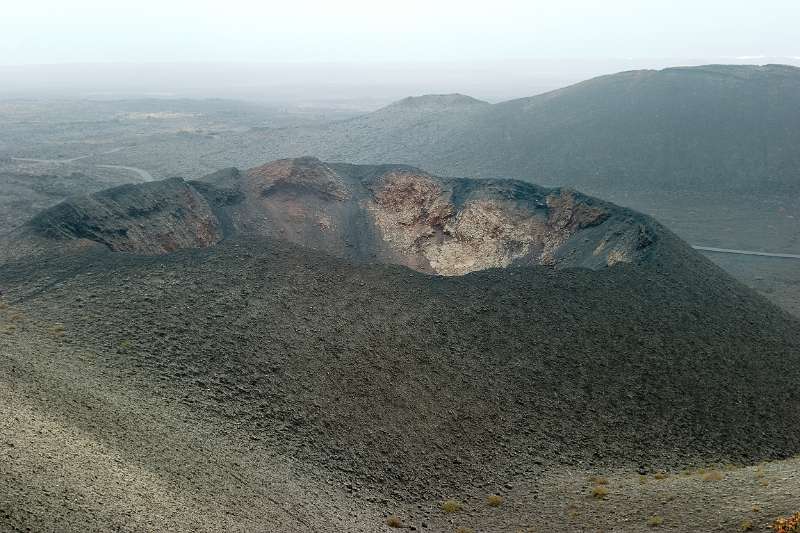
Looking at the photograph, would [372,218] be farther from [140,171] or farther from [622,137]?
[622,137]

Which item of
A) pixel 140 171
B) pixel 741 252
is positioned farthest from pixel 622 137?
pixel 140 171

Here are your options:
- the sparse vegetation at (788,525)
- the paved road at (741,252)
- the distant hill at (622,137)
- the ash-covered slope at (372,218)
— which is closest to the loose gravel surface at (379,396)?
the sparse vegetation at (788,525)

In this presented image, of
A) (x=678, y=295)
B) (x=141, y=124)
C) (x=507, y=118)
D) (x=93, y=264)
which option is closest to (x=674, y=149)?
(x=507, y=118)

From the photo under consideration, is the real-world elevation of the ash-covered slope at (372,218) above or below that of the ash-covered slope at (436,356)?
above

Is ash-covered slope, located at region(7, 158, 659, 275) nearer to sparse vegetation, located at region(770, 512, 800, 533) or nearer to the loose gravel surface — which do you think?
the loose gravel surface

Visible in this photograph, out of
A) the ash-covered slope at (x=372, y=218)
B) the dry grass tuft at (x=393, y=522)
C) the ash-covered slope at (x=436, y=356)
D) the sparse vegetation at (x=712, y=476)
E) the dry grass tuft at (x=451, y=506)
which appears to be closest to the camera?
the dry grass tuft at (x=393, y=522)

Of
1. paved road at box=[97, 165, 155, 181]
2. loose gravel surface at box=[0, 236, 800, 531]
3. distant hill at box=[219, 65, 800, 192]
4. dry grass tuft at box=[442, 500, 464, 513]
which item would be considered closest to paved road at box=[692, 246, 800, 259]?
distant hill at box=[219, 65, 800, 192]

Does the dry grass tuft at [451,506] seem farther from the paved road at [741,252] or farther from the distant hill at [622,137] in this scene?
the distant hill at [622,137]
